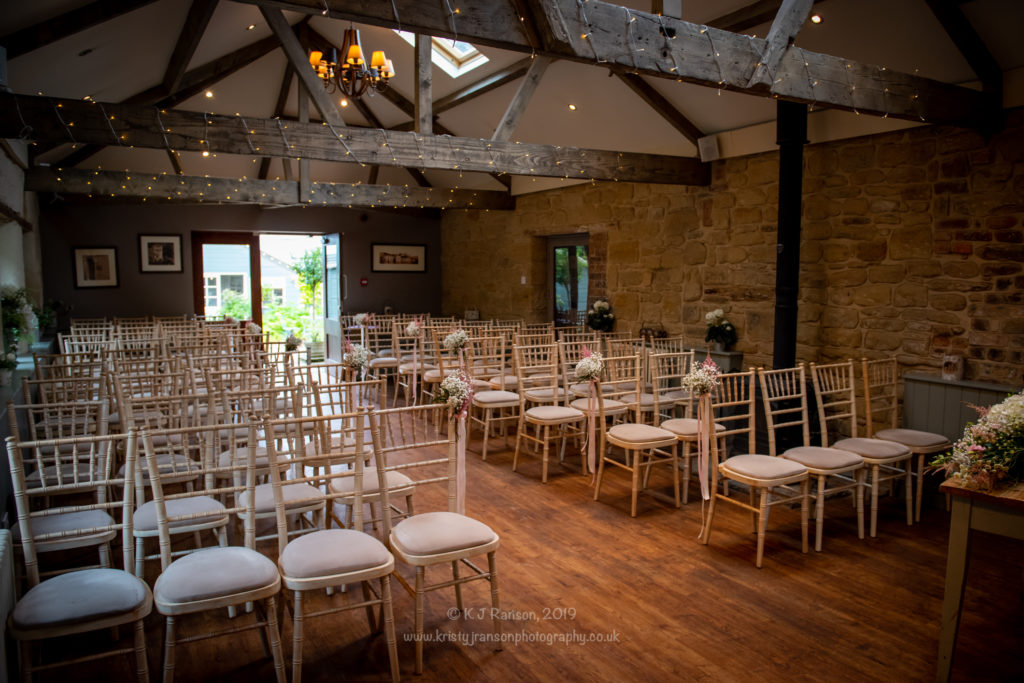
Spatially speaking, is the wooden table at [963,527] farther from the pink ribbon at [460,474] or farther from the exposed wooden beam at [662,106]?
the exposed wooden beam at [662,106]

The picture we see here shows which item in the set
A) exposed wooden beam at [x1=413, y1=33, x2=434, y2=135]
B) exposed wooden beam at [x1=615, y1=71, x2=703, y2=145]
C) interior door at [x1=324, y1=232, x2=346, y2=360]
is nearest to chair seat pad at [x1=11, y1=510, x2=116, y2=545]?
exposed wooden beam at [x1=413, y1=33, x2=434, y2=135]

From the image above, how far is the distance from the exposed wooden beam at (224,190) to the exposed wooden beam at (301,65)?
225cm

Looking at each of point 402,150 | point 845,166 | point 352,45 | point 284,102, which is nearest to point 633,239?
point 845,166

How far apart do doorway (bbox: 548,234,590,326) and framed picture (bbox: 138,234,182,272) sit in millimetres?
6306

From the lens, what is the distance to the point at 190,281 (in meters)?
11.1

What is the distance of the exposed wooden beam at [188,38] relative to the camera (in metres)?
5.77

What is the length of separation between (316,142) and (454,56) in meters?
3.44

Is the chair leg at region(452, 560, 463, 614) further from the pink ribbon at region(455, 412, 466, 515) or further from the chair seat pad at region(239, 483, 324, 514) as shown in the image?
the chair seat pad at region(239, 483, 324, 514)

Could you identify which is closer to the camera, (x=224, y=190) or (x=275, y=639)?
(x=275, y=639)

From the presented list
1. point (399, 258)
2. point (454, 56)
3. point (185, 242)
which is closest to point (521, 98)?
point (454, 56)

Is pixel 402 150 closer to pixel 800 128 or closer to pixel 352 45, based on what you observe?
pixel 352 45

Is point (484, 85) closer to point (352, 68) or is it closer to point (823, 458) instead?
point (352, 68)

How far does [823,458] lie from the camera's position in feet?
13.0

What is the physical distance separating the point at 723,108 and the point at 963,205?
245 cm
